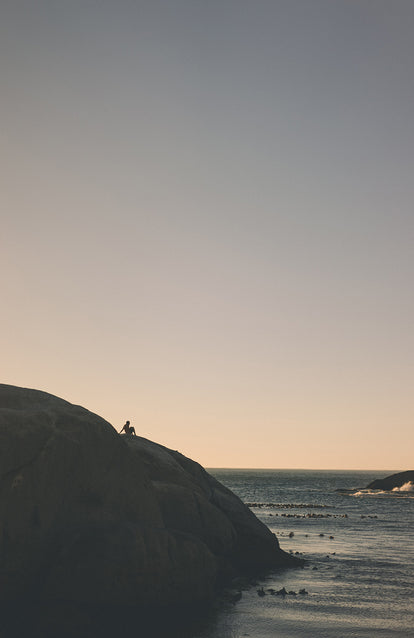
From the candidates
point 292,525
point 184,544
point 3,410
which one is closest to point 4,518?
point 3,410

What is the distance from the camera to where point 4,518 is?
13953 millimetres

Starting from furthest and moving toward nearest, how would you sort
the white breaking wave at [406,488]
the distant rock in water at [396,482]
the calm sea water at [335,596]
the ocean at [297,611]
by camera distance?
the distant rock in water at [396,482] → the white breaking wave at [406,488] → the calm sea water at [335,596] → the ocean at [297,611]

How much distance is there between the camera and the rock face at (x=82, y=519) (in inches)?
561

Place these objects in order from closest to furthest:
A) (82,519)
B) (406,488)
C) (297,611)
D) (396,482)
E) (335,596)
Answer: (82,519), (297,611), (335,596), (406,488), (396,482)

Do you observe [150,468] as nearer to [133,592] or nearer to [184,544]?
[184,544]

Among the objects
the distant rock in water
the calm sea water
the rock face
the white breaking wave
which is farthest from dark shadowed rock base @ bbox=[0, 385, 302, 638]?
the distant rock in water

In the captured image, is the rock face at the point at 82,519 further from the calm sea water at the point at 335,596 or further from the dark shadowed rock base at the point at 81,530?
the calm sea water at the point at 335,596

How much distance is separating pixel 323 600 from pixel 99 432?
1005cm

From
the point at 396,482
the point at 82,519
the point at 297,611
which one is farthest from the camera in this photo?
the point at 396,482

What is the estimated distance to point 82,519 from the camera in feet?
51.3

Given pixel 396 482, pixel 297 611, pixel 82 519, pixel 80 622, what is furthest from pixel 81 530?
pixel 396 482

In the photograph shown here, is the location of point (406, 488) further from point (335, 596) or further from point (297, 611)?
point (297, 611)

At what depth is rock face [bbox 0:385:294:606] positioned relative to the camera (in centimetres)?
1426

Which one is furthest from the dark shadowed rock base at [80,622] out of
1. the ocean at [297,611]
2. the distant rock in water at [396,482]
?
the distant rock in water at [396,482]
